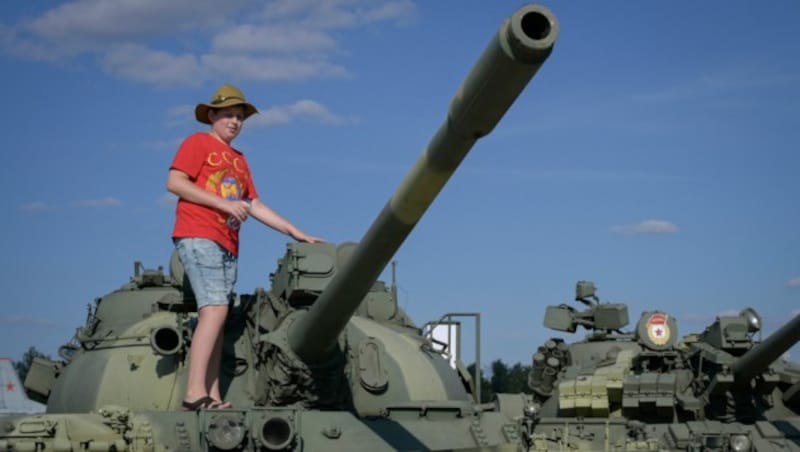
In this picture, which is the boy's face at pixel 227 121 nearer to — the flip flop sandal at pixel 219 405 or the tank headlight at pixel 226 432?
the flip flop sandal at pixel 219 405

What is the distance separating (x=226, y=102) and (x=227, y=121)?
0.19 meters

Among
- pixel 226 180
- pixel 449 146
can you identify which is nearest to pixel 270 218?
pixel 226 180

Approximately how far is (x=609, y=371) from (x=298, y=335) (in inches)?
685

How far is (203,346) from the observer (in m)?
11.3

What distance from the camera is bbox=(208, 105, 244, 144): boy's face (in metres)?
11.8

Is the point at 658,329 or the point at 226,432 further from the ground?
the point at 658,329

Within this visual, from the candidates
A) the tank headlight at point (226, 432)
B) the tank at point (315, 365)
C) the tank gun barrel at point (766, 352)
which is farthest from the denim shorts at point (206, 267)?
the tank gun barrel at point (766, 352)

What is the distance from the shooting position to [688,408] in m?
25.2

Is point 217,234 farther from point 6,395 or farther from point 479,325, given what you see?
point 6,395

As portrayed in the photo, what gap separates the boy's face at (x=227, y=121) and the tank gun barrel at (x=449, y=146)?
194 centimetres

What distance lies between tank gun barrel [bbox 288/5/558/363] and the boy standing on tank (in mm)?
914

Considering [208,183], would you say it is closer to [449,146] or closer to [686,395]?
[449,146]

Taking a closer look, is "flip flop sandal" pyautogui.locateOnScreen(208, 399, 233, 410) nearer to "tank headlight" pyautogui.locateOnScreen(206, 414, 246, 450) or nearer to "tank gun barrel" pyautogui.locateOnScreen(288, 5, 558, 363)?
"tank headlight" pyautogui.locateOnScreen(206, 414, 246, 450)

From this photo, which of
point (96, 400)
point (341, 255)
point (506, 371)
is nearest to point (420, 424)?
point (341, 255)
